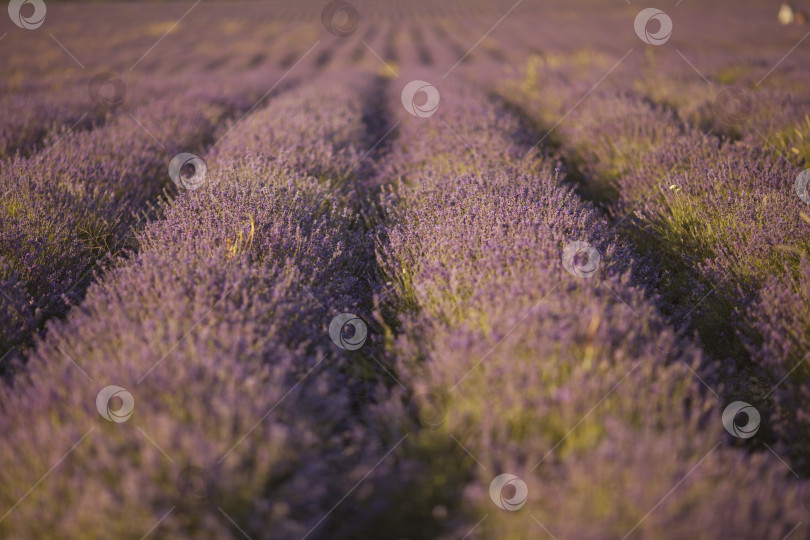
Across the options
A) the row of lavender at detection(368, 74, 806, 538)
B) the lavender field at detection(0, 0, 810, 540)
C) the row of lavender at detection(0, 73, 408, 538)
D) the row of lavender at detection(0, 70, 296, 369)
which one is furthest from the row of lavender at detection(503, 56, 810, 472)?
the row of lavender at detection(0, 70, 296, 369)

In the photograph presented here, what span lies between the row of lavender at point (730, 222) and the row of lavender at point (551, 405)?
0.96ft

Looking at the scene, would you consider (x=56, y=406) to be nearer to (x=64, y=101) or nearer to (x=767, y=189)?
(x=767, y=189)

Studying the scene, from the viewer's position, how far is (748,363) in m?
2.09

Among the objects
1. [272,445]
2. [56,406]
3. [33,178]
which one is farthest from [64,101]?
[272,445]

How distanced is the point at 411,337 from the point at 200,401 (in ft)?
2.75

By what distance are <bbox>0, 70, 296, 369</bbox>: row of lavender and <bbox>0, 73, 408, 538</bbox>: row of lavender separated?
1.33ft

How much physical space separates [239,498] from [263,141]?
3045 mm

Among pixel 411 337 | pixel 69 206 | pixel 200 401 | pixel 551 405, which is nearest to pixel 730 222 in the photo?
pixel 551 405

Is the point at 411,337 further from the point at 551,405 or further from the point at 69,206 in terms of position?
the point at 69,206

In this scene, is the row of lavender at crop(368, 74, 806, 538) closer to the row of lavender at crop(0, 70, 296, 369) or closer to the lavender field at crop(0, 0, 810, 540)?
the lavender field at crop(0, 0, 810, 540)

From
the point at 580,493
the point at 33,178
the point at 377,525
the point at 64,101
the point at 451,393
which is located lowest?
the point at 377,525

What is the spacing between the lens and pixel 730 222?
247 centimetres

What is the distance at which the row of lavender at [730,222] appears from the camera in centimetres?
181

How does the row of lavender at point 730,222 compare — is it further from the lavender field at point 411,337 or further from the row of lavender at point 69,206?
the row of lavender at point 69,206
